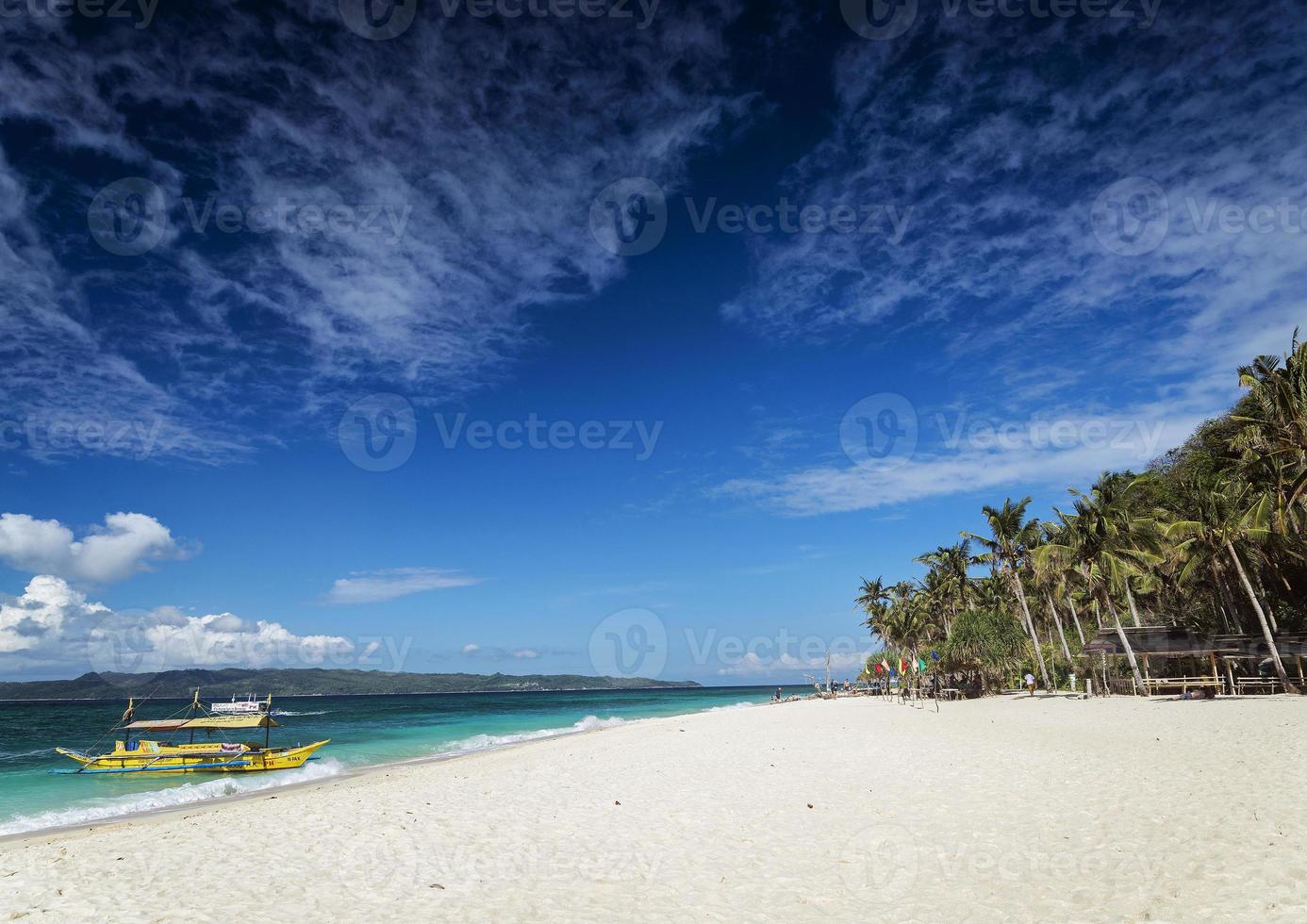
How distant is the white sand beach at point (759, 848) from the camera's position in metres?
6.77

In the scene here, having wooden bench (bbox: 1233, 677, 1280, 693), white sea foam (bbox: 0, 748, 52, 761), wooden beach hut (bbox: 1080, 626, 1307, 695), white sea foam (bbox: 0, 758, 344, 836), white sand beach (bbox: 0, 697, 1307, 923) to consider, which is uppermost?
wooden beach hut (bbox: 1080, 626, 1307, 695)

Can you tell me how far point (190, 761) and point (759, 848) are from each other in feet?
95.7

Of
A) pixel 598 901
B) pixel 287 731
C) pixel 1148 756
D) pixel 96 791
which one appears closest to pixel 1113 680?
pixel 1148 756

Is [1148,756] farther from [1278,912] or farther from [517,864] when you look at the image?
[517,864]

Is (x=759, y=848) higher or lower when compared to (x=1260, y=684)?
lower

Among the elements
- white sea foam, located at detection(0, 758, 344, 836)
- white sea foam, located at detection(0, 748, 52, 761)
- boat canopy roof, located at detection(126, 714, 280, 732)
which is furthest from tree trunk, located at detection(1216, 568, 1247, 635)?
white sea foam, located at detection(0, 748, 52, 761)

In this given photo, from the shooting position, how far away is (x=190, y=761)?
27.6 metres

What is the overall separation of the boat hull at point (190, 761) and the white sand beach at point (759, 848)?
12.7m

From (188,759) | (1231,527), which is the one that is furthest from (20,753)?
(1231,527)

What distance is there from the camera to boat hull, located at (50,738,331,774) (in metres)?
27.4

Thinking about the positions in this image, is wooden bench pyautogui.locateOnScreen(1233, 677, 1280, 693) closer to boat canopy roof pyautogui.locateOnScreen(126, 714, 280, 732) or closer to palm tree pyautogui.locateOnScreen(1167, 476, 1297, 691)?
palm tree pyautogui.locateOnScreen(1167, 476, 1297, 691)

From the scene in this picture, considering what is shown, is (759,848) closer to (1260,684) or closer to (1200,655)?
(1260,684)

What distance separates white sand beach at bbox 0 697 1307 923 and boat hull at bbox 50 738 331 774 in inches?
498

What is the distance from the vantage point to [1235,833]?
790cm
